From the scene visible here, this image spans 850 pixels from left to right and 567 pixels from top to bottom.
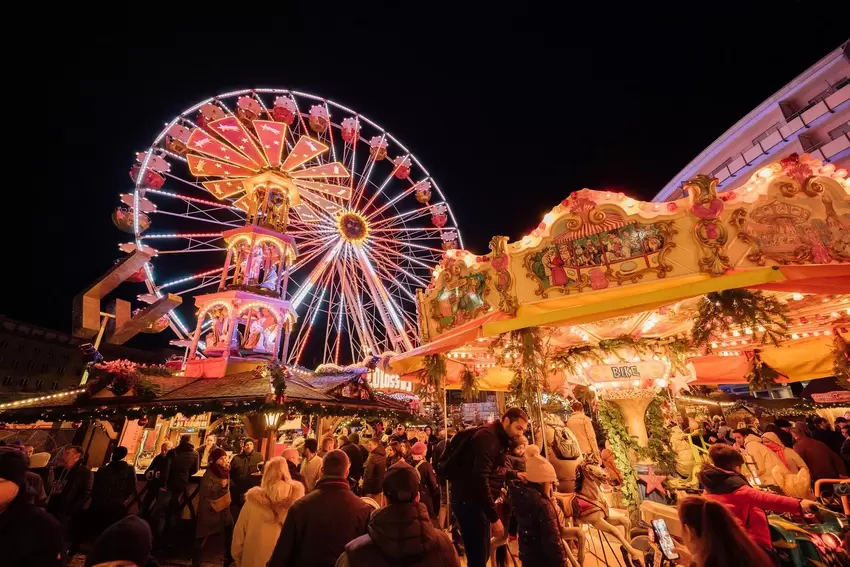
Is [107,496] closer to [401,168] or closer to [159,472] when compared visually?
[159,472]

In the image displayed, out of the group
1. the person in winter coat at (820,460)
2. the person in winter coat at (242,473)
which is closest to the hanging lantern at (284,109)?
the person in winter coat at (242,473)

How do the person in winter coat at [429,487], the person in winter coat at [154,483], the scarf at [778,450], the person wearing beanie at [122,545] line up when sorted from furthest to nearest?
the person in winter coat at [154,483], the person in winter coat at [429,487], the scarf at [778,450], the person wearing beanie at [122,545]

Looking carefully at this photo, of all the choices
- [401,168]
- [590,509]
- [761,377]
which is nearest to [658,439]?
[761,377]

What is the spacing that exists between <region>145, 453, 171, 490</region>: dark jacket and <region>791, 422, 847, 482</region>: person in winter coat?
10491 mm

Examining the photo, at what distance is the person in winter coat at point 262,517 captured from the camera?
3287mm

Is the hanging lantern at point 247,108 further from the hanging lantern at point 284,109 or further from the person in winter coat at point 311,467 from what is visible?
the person in winter coat at point 311,467

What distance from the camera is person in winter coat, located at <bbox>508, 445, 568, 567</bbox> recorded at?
3359 millimetres

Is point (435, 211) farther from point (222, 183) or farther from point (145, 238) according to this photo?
point (145, 238)

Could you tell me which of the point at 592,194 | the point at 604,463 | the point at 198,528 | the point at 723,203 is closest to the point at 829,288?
the point at 723,203

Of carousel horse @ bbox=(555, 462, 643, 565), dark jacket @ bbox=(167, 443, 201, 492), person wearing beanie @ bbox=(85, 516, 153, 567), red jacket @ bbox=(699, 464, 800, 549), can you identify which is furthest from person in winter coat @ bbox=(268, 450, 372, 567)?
dark jacket @ bbox=(167, 443, 201, 492)

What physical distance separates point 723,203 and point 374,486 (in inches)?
256

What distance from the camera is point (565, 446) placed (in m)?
5.05

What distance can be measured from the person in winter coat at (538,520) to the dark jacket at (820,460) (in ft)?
18.2

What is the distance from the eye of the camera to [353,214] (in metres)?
17.9
